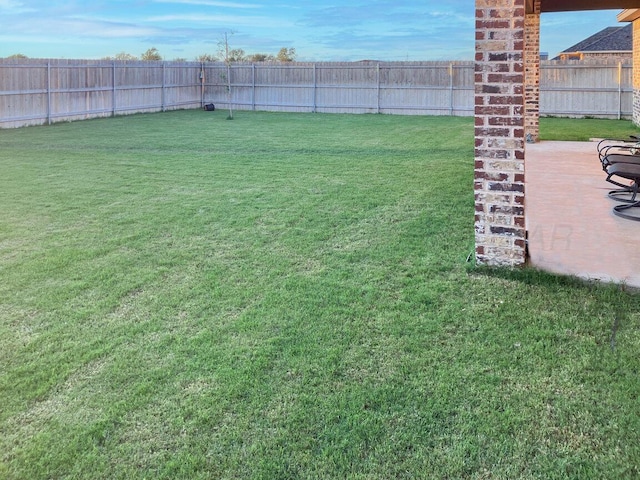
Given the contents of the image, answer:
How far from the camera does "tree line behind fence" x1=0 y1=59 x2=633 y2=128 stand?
15.4 meters

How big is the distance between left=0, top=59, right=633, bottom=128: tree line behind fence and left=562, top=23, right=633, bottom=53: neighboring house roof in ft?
22.5

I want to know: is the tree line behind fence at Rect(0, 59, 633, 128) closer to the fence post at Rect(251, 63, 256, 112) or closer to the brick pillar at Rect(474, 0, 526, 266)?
the fence post at Rect(251, 63, 256, 112)

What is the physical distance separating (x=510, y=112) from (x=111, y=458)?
3.03 metres

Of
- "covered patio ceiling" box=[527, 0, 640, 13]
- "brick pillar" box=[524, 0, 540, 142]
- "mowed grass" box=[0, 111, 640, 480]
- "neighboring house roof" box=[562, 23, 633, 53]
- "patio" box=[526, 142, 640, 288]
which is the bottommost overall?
"mowed grass" box=[0, 111, 640, 480]

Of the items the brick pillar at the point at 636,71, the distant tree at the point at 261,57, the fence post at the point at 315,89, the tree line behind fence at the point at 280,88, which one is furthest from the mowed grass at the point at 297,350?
the distant tree at the point at 261,57

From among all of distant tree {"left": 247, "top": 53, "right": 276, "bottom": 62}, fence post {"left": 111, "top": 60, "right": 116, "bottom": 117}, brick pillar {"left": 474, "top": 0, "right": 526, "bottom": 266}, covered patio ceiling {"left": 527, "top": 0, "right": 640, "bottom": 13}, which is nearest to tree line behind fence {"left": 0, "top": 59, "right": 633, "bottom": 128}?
fence post {"left": 111, "top": 60, "right": 116, "bottom": 117}

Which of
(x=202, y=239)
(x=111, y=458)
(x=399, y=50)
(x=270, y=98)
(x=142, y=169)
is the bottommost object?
(x=111, y=458)

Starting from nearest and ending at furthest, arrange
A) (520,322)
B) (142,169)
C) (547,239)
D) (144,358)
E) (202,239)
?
(144,358) → (520,322) → (547,239) → (202,239) → (142,169)

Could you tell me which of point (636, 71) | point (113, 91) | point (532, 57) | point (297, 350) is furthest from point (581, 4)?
point (113, 91)

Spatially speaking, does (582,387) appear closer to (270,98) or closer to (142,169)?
(142,169)

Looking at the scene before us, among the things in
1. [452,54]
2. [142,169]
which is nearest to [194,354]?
[142,169]

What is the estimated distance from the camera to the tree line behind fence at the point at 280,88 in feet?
50.6

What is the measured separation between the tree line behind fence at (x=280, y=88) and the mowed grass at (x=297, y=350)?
11.1m

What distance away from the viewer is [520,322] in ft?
9.82
